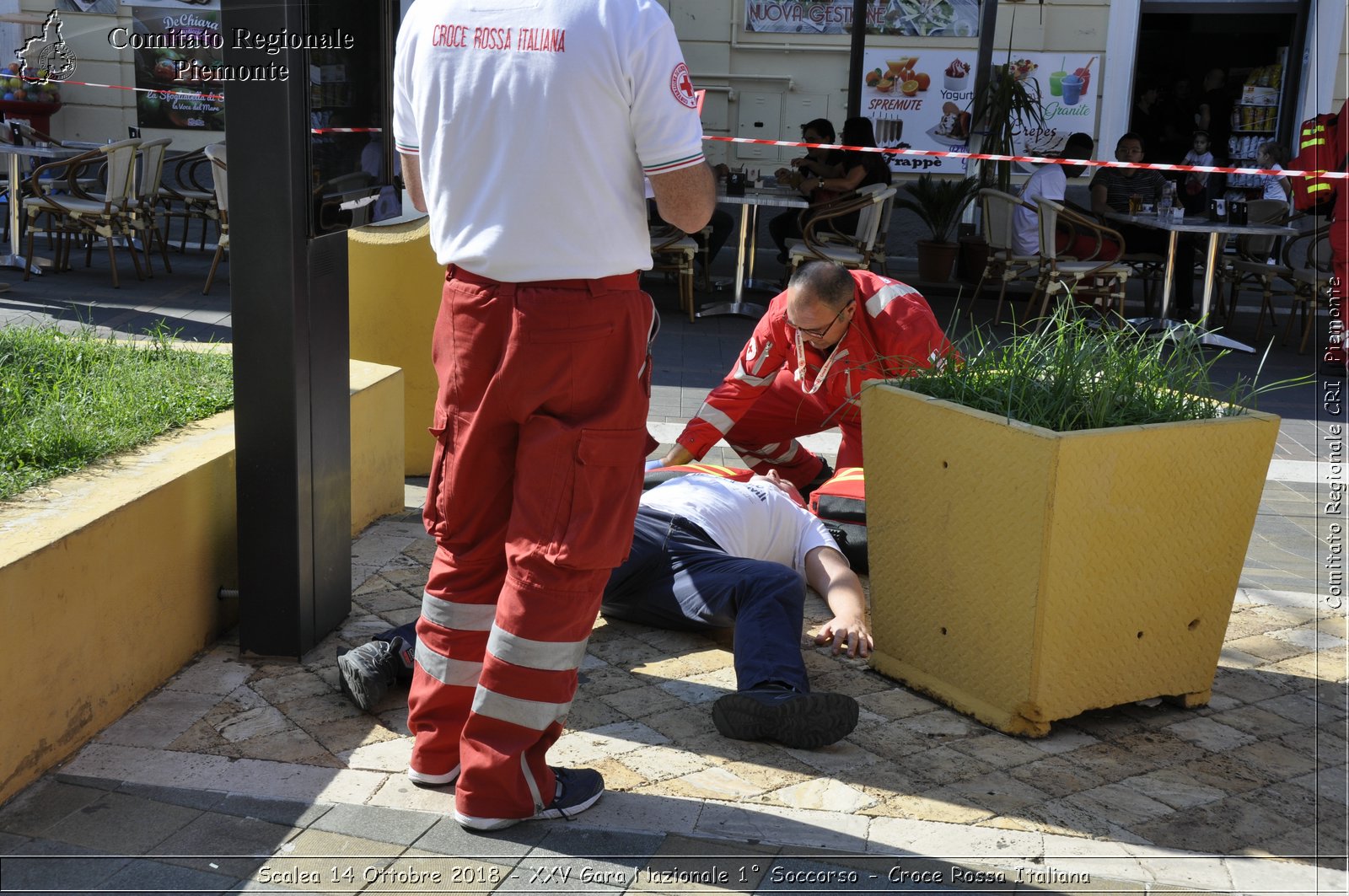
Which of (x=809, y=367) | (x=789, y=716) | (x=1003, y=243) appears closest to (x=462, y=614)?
(x=789, y=716)

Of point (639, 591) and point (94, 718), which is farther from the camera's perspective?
point (639, 591)

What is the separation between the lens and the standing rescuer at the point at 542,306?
8.25 feet

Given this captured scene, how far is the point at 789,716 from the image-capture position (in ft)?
9.80

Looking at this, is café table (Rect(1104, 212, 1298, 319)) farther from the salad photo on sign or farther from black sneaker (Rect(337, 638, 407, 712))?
black sneaker (Rect(337, 638, 407, 712))

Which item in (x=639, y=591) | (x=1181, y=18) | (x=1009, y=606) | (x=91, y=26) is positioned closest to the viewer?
(x=1009, y=606)

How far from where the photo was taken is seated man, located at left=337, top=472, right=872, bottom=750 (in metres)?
3.04

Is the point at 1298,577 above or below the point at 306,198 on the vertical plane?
below

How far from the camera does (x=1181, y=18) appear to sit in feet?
48.6

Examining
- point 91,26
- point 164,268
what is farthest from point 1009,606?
point 91,26

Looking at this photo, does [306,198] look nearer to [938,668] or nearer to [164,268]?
[938,668]

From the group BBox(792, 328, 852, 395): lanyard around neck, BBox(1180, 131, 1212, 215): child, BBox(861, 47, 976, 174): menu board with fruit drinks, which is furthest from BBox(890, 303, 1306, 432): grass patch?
BBox(861, 47, 976, 174): menu board with fruit drinks

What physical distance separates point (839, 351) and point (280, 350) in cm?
218

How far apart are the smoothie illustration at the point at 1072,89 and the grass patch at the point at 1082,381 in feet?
34.9

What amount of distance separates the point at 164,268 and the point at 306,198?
25.8 feet
